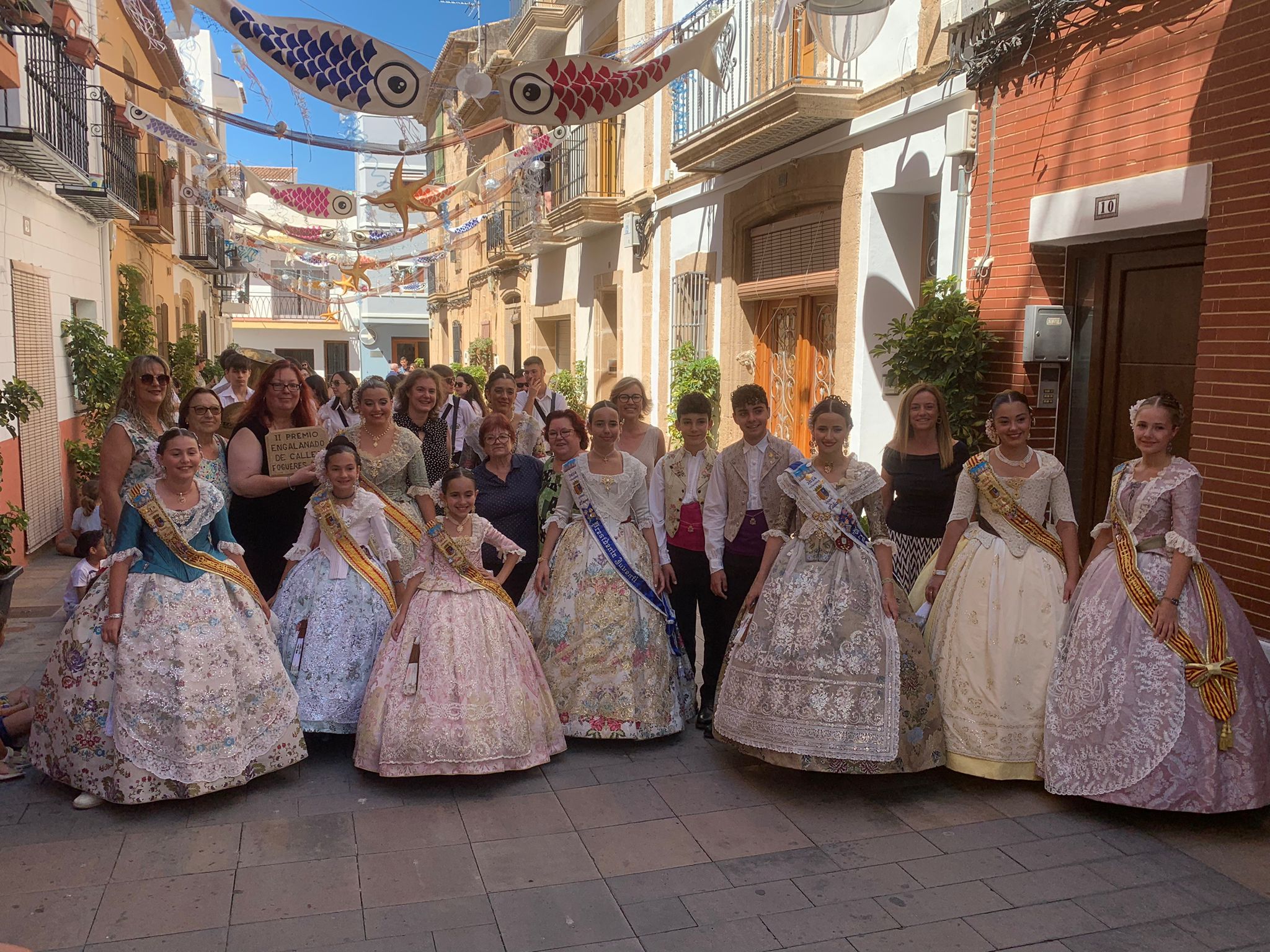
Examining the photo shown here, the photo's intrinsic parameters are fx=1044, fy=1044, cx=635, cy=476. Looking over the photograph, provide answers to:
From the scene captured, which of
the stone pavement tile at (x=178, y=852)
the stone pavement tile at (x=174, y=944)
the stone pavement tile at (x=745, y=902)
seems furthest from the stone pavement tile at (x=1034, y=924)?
the stone pavement tile at (x=178, y=852)

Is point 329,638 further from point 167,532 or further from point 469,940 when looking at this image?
point 469,940

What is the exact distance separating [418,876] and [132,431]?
2.64 meters

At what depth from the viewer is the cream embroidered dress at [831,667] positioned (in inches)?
168

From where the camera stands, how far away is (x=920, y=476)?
206 inches

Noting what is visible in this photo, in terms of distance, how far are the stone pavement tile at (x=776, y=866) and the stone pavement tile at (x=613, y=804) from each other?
1.57 feet

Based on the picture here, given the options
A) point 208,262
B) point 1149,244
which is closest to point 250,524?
point 1149,244

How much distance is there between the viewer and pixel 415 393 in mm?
6078

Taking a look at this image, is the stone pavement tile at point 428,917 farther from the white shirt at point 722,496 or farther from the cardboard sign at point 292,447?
the cardboard sign at point 292,447

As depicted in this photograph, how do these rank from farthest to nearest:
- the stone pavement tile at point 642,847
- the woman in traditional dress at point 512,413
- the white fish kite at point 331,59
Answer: the woman in traditional dress at point 512,413 → the white fish kite at point 331,59 → the stone pavement tile at point 642,847

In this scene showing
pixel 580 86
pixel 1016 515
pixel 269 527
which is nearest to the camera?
pixel 1016 515

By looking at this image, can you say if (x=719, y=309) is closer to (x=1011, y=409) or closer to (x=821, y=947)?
(x=1011, y=409)

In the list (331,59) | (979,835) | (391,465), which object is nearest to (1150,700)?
(979,835)

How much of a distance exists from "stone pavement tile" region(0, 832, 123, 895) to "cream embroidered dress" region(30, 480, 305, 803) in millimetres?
261

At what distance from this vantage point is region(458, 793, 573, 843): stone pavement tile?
402 cm
